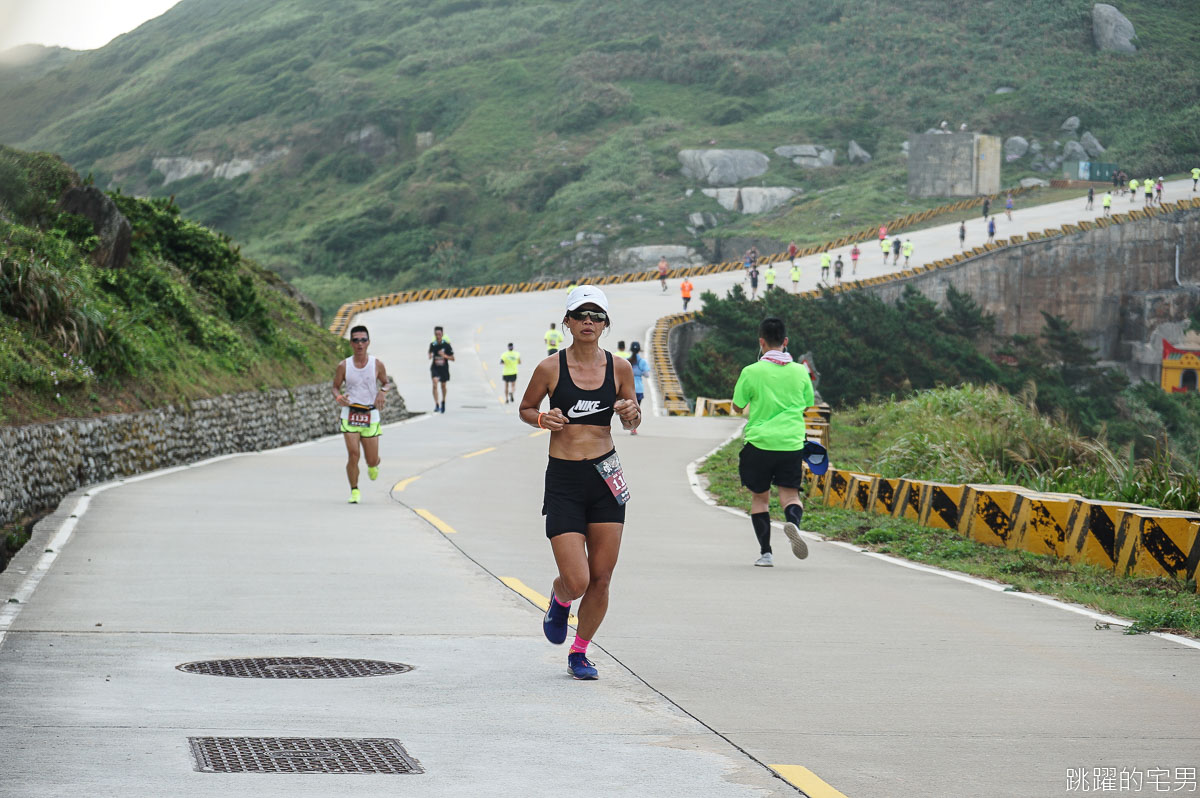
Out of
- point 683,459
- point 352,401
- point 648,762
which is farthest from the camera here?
point 683,459

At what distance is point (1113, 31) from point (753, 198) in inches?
2004

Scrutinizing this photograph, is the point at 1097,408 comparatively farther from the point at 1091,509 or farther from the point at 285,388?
the point at 1091,509

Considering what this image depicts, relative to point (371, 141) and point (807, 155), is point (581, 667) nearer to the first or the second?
point (807, 155)

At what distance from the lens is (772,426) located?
1241cm

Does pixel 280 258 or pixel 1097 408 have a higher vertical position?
pixel 280 258

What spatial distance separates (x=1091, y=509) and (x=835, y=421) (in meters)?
23.3

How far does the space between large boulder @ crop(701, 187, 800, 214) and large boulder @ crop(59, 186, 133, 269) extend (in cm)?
8736

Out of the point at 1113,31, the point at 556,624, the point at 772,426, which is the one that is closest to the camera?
the point at 556,624

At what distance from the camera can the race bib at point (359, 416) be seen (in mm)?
16562

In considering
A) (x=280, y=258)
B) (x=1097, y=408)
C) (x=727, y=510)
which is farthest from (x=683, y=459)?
(x=280, y=258)

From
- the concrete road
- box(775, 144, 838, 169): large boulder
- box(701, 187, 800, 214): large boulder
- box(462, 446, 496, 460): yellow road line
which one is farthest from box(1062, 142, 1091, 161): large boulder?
the concrete road

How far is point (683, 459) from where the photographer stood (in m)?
25.4

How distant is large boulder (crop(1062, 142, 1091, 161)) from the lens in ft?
384

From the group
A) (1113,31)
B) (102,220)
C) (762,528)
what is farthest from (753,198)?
(762,528)
